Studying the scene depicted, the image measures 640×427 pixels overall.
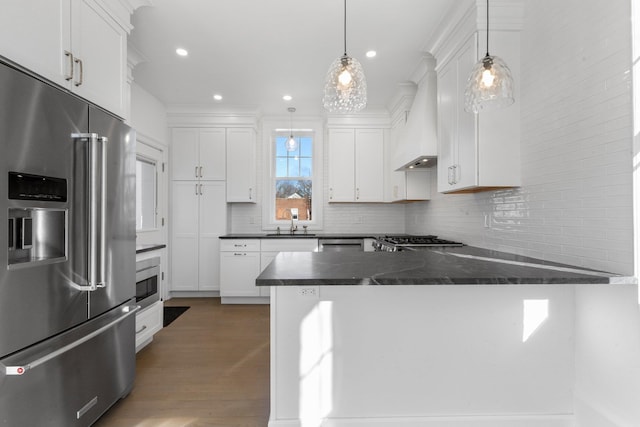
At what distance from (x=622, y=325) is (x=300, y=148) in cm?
438

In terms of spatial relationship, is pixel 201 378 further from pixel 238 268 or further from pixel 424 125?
pixel 424 125

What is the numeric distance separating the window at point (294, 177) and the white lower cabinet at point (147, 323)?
243cm

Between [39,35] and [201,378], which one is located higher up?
[39,35]

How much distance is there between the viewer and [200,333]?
3.34 m

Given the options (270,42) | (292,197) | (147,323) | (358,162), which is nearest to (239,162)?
(292,197)

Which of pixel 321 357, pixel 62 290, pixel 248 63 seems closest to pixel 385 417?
pixel 321 357

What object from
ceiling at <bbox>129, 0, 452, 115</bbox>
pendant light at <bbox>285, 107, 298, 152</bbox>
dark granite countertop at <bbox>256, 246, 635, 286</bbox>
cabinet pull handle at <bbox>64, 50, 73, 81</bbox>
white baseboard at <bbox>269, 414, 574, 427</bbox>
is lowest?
white baseboard at <bbox>269, 414, 574, 427</bbox>

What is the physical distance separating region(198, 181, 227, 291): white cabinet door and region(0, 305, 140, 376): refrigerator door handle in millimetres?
2539

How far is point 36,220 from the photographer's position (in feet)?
4.84

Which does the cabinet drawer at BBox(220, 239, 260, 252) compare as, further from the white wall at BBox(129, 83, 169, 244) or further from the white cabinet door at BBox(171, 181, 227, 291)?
the white wall at BBox(129, 83, 169, 244)

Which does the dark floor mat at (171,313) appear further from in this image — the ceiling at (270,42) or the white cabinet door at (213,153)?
the ceiling at (270,42)

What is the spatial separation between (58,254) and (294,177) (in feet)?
12.6

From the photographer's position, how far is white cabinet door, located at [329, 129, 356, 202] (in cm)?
482

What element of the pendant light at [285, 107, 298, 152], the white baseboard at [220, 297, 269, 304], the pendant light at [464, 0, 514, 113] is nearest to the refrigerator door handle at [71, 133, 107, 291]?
the pendant light at [464, 0, 514, 113]
